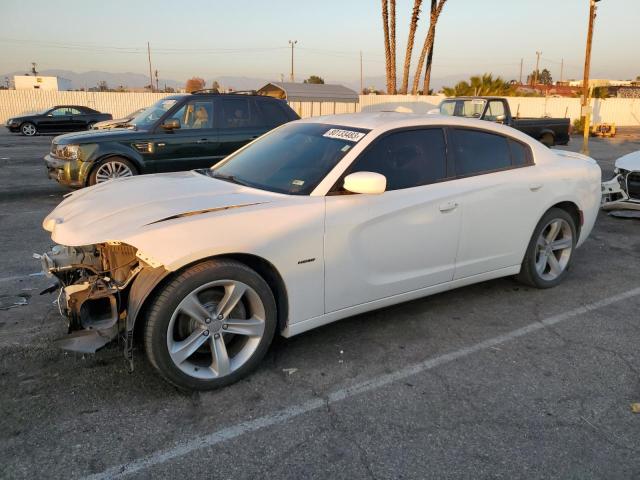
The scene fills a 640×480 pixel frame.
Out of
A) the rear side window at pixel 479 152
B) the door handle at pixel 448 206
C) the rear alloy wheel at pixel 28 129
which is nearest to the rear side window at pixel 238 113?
the rear side window at pixel 479 152

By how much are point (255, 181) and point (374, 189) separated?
3.13 feet

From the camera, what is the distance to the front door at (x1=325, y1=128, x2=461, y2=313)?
136 inches

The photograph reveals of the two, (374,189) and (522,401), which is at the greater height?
(374,189)

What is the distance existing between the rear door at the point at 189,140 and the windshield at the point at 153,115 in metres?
0.19

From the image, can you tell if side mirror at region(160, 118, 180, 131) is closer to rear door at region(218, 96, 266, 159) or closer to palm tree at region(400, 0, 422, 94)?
rear door at region(218, 96, 266, 159)

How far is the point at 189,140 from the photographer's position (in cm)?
862

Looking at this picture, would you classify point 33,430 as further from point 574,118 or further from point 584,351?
point 574,118

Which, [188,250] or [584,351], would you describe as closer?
[188,250]

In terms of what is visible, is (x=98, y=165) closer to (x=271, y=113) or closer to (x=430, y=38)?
(x=271, y=113)

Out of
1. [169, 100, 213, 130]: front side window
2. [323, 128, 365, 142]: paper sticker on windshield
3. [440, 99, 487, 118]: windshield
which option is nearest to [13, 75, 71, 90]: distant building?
[440, 99, 487, 118]: windshield

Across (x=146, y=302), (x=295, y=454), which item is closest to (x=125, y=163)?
(x=146, y=302)

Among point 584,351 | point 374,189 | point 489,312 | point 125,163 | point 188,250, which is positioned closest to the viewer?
point 188,250

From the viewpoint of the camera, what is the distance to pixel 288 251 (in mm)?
3227

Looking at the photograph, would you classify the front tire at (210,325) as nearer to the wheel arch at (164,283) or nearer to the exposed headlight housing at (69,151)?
the wheel arch at (164,283)
